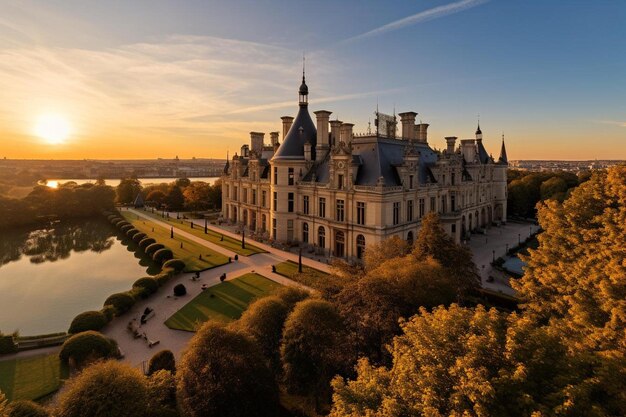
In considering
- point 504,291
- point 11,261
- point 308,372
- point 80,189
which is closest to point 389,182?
point 504,291

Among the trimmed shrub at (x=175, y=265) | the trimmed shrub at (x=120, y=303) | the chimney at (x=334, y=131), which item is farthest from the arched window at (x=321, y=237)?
the trimmed shrub at (x=120, y=303)

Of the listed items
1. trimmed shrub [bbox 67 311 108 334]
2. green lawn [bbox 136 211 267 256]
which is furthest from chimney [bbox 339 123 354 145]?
trimmed shrub [bbox 67 311 108 334]

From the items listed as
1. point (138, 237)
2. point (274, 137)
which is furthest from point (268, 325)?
point (274, 137)

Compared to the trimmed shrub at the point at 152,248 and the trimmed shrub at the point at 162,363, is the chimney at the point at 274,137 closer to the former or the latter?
the trimmed shrub at the point at 152,248

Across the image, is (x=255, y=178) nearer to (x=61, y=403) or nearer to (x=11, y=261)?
(x=11, y=261)

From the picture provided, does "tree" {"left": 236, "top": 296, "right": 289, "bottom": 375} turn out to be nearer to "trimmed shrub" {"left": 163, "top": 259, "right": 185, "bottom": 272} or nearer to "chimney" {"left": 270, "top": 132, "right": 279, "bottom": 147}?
"trimmed shrub" {"left": 163, "top": 259, "right": 185, "bottom": 272}

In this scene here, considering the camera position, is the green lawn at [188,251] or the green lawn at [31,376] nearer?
the green lawn at [31,376]
